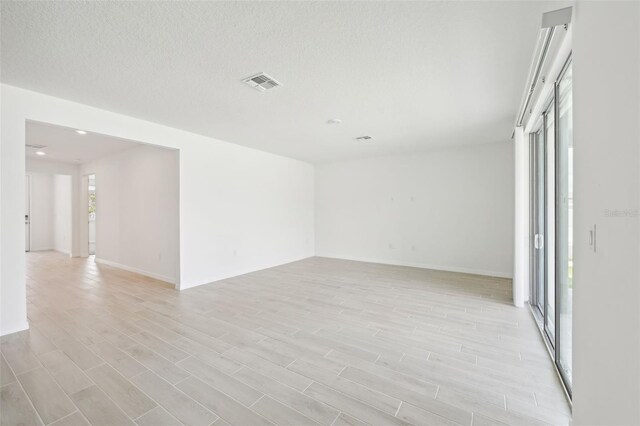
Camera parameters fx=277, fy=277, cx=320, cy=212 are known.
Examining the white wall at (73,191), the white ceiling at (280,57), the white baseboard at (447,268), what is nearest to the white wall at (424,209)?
the white baseboard at (447,268)

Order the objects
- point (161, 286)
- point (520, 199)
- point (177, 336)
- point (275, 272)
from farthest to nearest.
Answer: point (275, 272) → point (161, 286) → point (520, 199) → point (177, 336)

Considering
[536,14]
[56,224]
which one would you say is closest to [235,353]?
[536,14]

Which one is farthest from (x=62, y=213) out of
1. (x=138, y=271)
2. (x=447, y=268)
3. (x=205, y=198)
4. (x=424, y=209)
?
(x=447, y=268)

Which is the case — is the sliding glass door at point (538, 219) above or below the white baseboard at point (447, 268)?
above

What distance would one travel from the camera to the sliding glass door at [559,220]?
218 centimetres

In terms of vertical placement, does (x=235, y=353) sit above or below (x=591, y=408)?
below

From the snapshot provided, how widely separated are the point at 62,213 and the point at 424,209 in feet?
35.6

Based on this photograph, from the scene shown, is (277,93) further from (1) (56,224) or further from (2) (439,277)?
(1) (56,224)

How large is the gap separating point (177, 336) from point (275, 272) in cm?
300

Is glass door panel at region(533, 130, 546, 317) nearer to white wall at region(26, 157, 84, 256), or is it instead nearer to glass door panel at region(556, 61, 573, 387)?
glass door panel at region(556, 61, 573, 387)

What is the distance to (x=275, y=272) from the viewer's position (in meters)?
5.79

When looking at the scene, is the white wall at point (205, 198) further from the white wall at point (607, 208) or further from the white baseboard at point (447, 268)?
the white wall at point (607, 208)

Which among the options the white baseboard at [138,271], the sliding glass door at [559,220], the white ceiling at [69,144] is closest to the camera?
the sliding glass door at [559,220]

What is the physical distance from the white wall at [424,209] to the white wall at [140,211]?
13.0 feet
